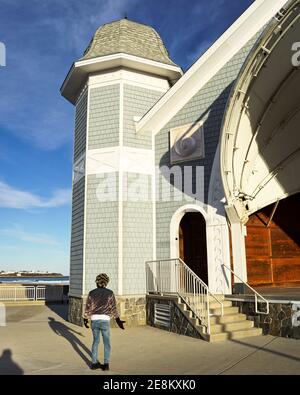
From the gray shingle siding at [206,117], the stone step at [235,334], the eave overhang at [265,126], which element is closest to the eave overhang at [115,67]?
the gray shingle siding at [206,117]

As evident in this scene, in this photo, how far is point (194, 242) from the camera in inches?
497

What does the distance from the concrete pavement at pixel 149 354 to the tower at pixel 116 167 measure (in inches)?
90.1

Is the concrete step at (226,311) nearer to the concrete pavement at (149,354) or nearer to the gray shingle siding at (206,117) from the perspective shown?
the concrete pavement at (149,354)

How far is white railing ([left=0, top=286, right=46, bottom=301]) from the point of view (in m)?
19.8

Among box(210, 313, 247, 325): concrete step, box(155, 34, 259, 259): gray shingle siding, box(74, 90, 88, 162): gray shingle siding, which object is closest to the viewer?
box(210, 313, 247, 325): concrete step

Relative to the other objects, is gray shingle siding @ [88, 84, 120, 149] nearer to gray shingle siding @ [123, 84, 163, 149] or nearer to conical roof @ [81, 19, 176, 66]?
gray shingle siding @ [123, 84, 163, 149]

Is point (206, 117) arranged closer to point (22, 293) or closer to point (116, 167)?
point (116, 167)

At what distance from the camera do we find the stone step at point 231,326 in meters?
8.32

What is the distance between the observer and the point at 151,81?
13305 mm

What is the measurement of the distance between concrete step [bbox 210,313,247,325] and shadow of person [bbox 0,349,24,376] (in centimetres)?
431

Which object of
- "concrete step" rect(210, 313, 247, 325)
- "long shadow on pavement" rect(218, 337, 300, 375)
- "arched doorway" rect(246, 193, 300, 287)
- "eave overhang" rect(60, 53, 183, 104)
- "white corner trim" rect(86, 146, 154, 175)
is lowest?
"long shadow on pavement" rect(218, 337, 300, 375)

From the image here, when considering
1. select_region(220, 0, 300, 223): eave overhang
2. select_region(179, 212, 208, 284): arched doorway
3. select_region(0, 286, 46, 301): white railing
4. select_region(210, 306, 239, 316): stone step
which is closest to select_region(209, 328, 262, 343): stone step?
select_region(210, 306, 239, 316): stone step

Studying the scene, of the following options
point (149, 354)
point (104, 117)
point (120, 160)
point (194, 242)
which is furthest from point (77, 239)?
point (149, 354)
